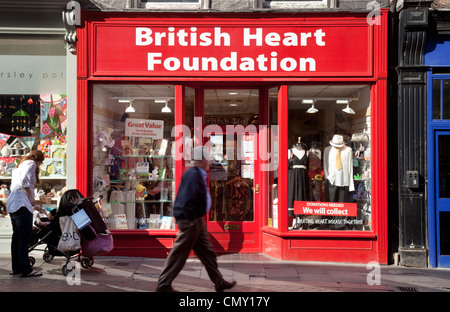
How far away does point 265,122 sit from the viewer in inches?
352

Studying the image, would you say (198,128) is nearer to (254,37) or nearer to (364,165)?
(254,37)

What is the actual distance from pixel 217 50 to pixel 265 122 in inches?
64.4

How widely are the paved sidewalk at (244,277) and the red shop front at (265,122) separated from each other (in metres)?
0.42

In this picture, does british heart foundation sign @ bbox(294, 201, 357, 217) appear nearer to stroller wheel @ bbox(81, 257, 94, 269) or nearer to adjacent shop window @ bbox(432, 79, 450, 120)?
adjacent shop window @ bbox(432, 79, 450, 120)

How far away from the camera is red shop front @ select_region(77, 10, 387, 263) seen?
8336 mm

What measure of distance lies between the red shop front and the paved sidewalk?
16.5 inches

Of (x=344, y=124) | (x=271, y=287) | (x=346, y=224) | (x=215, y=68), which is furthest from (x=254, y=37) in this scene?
(x=271, y=287)

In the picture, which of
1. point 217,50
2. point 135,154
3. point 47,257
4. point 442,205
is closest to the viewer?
point 47,257

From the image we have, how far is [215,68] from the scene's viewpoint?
8422 millimetres

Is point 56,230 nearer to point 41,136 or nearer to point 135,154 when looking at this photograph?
point 135,154

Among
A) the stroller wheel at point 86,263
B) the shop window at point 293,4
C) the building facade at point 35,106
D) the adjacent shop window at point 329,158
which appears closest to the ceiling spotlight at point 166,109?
the building facade at point 35,106

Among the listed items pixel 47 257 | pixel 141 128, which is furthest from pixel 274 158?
pixel 47 257

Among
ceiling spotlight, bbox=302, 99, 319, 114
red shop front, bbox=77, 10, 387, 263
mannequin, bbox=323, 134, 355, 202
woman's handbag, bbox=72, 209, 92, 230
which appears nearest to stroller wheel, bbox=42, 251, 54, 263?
woman's handbag, bbox=72, 209, 92, 230

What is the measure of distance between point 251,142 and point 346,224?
2338 millimetres
